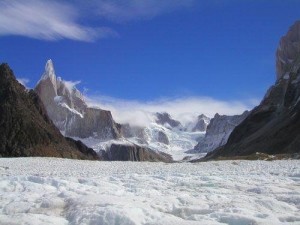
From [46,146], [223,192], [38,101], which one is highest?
[38,101]

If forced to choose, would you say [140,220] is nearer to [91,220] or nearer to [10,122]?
[91,220]

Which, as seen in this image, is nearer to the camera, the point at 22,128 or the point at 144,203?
the point at 144,203

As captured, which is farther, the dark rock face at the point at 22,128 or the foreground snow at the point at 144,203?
the dark rock face at the point at 22,128

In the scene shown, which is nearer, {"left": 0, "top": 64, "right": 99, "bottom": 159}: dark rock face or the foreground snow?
the foreground snow

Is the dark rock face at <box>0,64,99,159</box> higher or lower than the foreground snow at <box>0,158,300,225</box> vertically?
higher

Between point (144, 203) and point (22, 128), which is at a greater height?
point (22, 128)

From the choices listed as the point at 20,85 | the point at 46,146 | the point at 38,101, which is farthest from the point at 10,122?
the point at 38,101

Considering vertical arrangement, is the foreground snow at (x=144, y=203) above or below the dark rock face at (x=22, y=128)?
below

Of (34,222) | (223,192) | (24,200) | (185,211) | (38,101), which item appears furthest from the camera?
(38,101)
